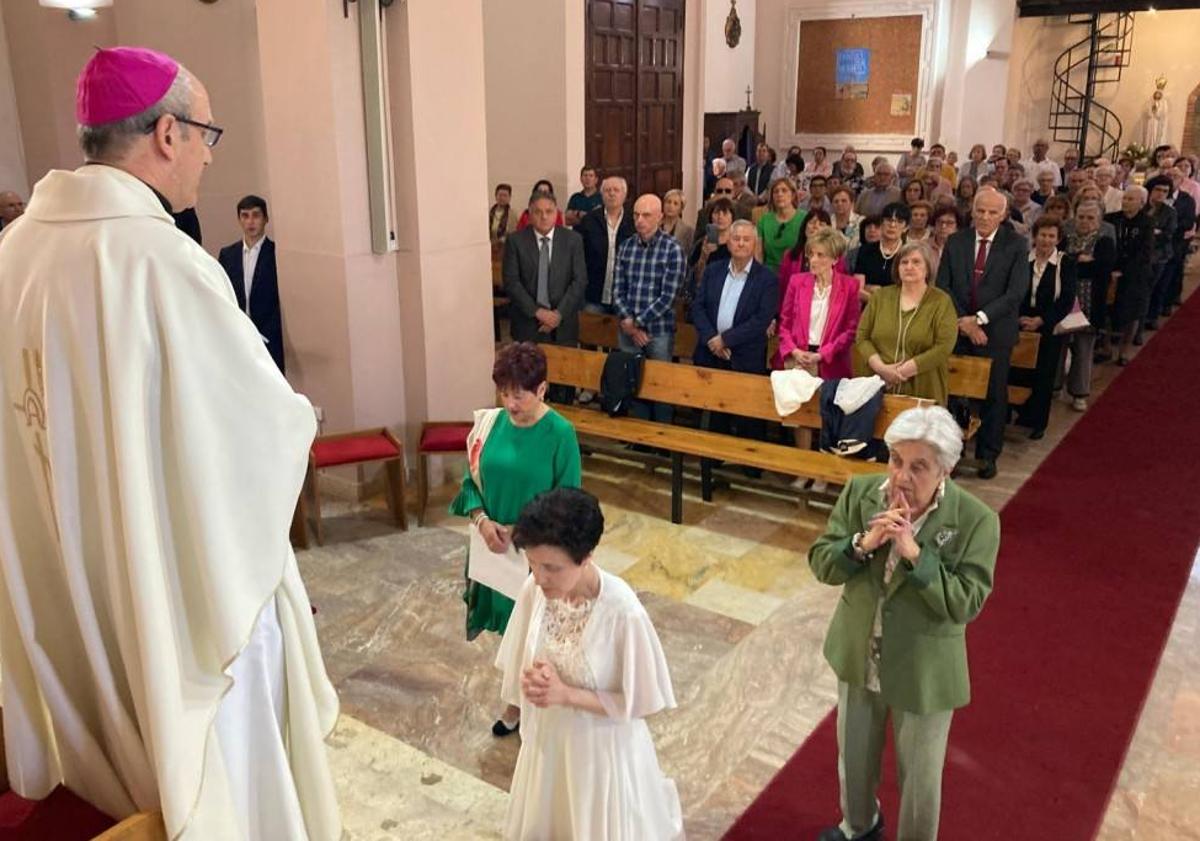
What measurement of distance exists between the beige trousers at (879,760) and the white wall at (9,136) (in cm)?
769

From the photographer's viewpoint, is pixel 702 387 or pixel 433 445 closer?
pixel 433 445

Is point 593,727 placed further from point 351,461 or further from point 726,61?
point 726,61

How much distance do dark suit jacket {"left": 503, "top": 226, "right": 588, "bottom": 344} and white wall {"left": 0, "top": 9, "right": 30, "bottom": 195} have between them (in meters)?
4.12

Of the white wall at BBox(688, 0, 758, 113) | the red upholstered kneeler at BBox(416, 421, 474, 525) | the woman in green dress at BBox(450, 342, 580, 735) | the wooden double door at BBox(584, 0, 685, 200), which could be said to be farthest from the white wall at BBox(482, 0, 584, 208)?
the woman in green dress at BBox(450, 342, 580, 735)

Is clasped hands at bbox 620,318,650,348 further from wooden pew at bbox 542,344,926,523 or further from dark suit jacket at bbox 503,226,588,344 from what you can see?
dark suit jacket at bbox 503,226,588,344

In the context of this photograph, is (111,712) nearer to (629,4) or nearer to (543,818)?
(543,818)

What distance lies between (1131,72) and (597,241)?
1928cm

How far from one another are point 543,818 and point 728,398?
138 inches

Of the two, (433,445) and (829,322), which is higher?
(829,322)

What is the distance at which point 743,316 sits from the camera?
20.6 feet

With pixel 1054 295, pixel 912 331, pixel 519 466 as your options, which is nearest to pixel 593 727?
pixel 519 466

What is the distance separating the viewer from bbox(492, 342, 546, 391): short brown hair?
3.48 metres

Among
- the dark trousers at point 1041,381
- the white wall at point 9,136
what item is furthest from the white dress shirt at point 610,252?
the white wall at point 9,136

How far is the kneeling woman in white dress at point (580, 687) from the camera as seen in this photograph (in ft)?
8.65
